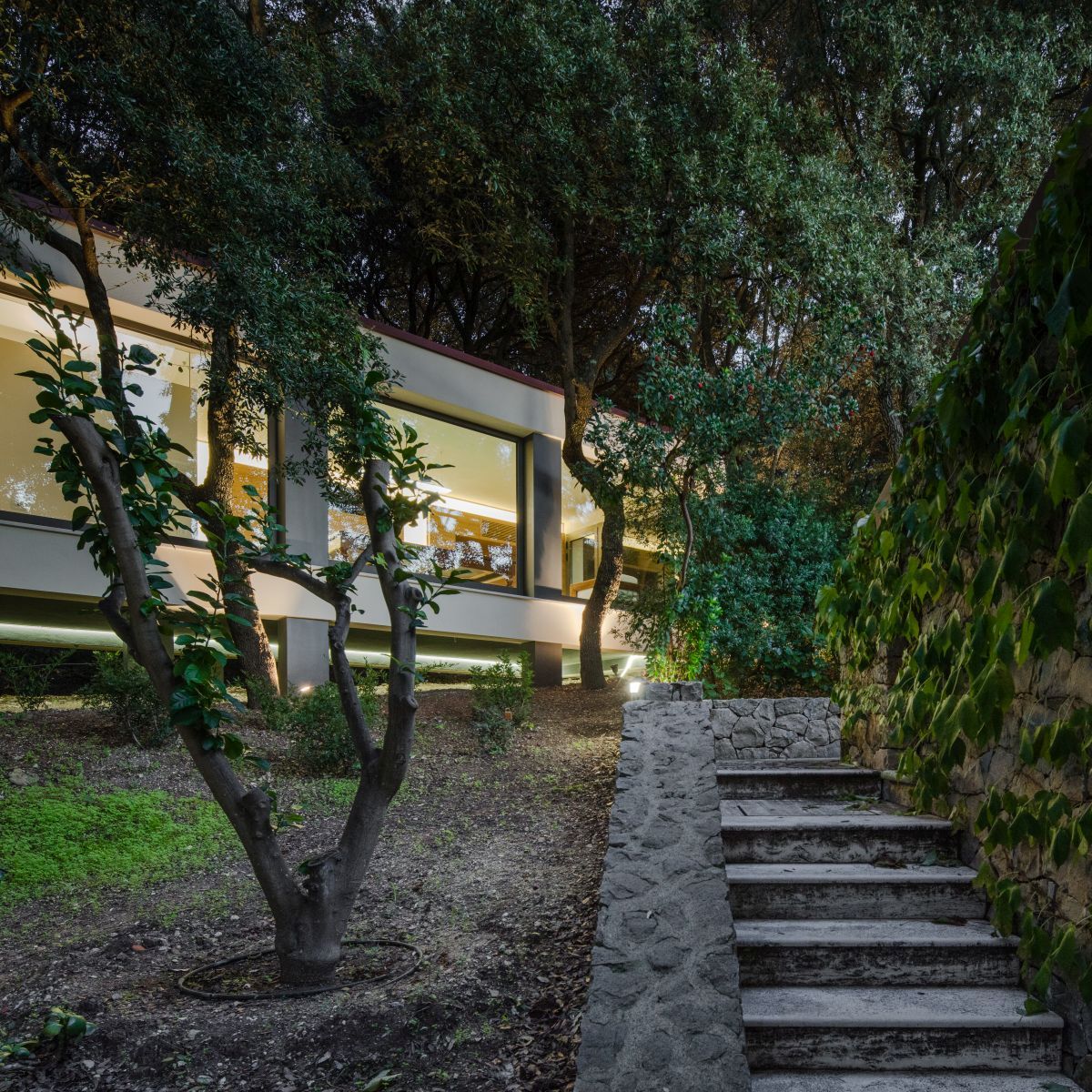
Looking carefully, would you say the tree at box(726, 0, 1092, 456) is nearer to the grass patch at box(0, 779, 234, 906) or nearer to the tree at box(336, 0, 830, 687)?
the tree at box(336, 0, 830, 687)

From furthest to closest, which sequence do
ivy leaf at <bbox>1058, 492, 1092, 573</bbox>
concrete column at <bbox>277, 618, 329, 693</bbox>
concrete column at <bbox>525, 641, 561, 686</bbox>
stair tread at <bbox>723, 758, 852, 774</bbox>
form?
concrete column at <bbox>525, 641, 561, 686</bbox> < concrete column at <bbox>277, 618, 329, 693</bbox> < stair tread at <bbox>723, 758, 852, 774</bbox> < ivy leaf at <bbox>1058, 492, 1092, 573</bbox>

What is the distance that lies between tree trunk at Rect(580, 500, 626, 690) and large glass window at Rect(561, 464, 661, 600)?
5.75 feet

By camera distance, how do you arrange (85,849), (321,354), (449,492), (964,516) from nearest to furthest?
(964,516) < (85,849) < (321,354) < (449,492)

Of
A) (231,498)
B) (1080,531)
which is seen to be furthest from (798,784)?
(231,498)

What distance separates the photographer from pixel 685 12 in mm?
9617

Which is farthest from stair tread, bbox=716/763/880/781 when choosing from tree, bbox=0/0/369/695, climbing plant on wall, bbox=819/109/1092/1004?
tree, bbox=0/0/369/695

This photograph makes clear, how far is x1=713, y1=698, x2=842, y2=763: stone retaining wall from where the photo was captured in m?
6.94

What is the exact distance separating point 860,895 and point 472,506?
906cm

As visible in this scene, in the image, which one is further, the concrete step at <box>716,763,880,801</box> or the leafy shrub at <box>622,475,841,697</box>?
the leafy shrub at <box>622,475,841,697</box>

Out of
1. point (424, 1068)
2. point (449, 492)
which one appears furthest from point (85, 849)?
point (449, 492)

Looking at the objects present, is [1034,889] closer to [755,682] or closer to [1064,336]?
[1064,336]

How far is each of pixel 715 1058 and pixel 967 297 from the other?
1016 cm

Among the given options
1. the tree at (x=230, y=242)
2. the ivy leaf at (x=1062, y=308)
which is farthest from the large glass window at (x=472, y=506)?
the ivy leaf at (x=1062, y=308)

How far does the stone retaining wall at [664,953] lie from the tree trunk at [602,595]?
20.4ft
